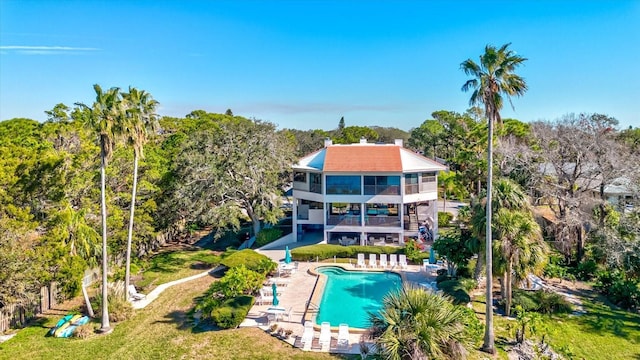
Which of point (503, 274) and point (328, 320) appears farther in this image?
point (328, 320)

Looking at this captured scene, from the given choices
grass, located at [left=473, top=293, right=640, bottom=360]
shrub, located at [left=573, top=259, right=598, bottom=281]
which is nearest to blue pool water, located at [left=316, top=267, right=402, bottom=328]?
grass, located at [left=473, top=293, right=640, bottom=360]

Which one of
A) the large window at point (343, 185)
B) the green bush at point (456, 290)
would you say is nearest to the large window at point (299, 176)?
the large window at point (343, 185)

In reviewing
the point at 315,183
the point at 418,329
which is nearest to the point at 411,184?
the point at 315,183

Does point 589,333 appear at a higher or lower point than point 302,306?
lower

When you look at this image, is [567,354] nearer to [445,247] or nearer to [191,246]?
[445,247]

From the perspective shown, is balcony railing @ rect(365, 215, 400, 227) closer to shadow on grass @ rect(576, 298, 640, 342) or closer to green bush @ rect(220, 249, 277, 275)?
green bush @ rect(220, 249, 277, 275)

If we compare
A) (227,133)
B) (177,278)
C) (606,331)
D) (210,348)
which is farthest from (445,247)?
(227,133)

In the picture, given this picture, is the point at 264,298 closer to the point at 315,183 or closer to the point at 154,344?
the point at 154,344
